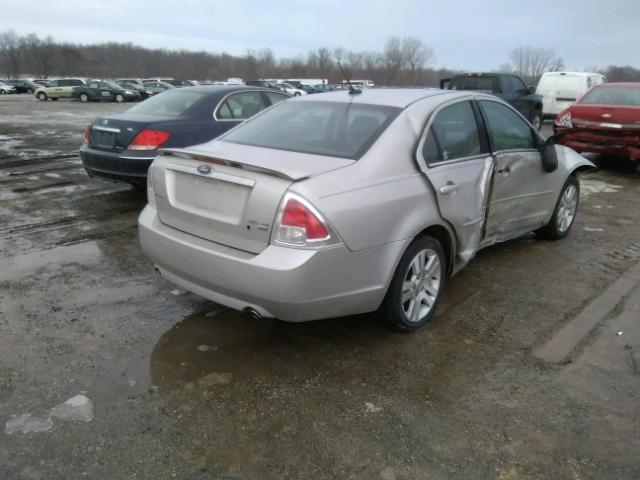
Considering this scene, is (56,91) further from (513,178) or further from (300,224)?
(300,224)

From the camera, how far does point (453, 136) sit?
3.91m

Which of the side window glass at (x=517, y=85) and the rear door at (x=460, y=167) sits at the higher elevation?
the side window glass at (x=517, y=85)

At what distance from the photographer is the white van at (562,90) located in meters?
19.1

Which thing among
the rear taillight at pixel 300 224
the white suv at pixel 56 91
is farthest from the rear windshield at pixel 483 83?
the white suv at pixel 56 91

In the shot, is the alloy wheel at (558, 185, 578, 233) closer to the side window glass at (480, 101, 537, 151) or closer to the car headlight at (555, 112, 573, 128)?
the side window glass at (480, 101, 537, 151)

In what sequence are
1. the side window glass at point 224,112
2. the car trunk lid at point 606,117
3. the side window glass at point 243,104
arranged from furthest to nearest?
the car trunk lid at point 606,117 < the side window glass at point 243,104 < the side window glass at point 224,112

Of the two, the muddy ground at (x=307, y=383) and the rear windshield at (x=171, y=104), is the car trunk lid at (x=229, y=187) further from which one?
the rear windshield at (x=171, y=104)

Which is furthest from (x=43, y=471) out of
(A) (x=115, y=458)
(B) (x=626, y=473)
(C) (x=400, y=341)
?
(B) (x=626, y=473)

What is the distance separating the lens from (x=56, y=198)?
23.1ft

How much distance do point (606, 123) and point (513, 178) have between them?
6.01 metres

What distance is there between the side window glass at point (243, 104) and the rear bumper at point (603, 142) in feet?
18.9

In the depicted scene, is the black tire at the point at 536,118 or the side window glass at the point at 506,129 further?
the black tire at the point at 536,118

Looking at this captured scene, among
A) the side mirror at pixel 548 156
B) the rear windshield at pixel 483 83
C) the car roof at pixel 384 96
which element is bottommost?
the side mirror at pixel 548 156

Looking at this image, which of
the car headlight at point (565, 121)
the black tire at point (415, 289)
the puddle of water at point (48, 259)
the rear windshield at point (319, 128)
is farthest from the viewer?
the car headlight at point (565, 121)
